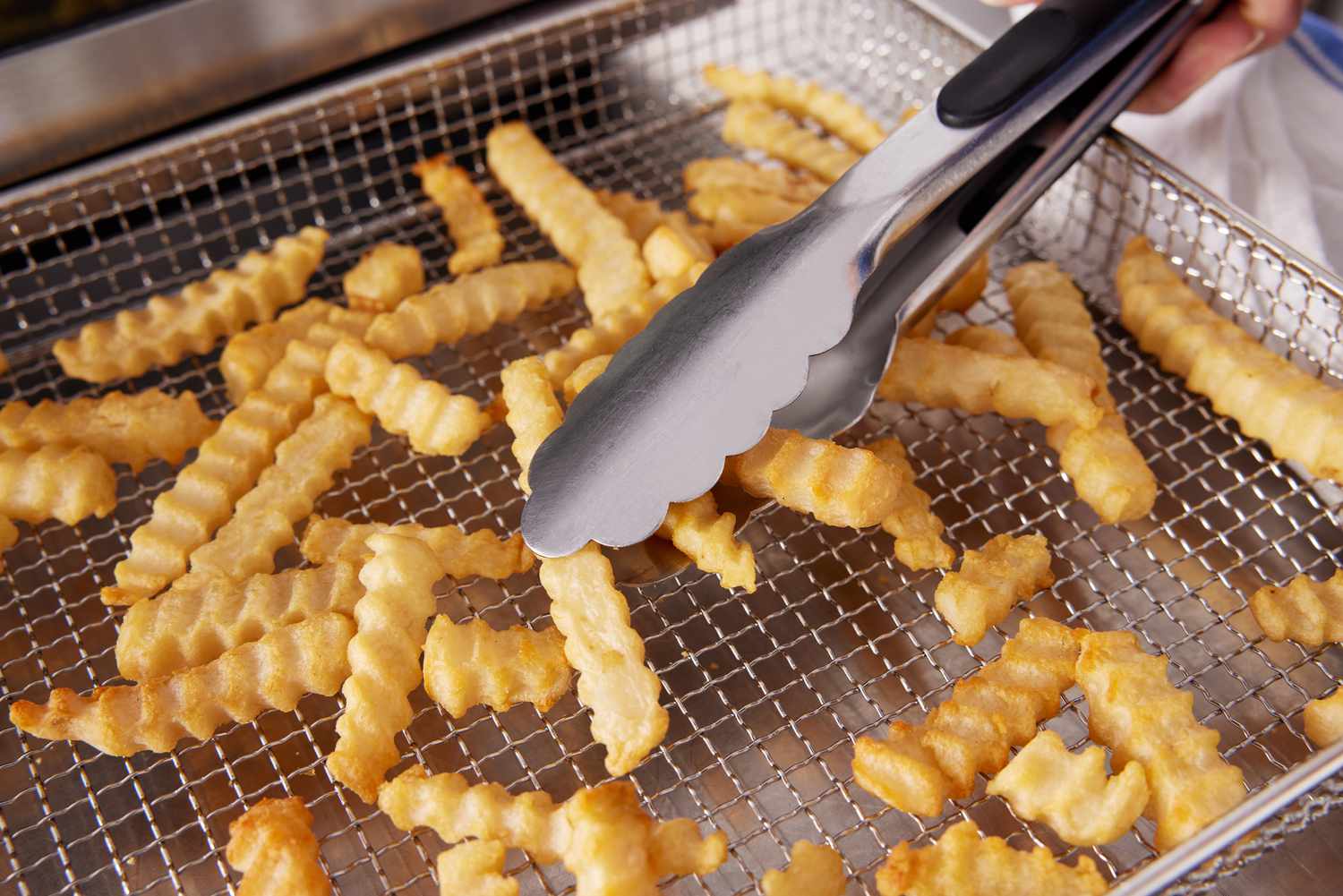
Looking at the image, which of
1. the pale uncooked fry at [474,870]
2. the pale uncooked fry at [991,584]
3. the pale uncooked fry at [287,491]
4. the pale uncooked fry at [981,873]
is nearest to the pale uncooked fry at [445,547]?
the pale uncooked fry at [287,491]

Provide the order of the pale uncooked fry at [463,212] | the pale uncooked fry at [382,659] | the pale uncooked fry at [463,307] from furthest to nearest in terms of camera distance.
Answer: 1. the pale uncooked fry at [463,212]
2. the pale uncooked fry at [463,307]
3. the pale uncooked fry at [382,659]

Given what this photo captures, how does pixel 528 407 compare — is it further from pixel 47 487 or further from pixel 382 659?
pixel 47 487

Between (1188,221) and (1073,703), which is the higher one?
(1188,221)

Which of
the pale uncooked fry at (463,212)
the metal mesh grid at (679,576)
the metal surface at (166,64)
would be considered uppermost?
the metal surface at (166,64)

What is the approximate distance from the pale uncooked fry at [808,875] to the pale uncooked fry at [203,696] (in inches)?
34.2

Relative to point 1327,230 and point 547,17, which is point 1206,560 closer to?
point 1327,230

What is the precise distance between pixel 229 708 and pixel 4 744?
0.57 m

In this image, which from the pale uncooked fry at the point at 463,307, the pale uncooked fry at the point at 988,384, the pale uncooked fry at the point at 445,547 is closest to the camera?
the pale uncooked fry at the point at 445,547

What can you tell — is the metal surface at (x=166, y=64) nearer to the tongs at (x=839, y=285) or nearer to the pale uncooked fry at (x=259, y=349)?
the pale uncooked fry at (x=259, y=349)

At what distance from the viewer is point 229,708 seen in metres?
2.22

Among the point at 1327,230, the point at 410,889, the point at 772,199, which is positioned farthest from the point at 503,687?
the point at 1327,230

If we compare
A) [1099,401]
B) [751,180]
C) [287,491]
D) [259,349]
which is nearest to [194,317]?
[259,349]

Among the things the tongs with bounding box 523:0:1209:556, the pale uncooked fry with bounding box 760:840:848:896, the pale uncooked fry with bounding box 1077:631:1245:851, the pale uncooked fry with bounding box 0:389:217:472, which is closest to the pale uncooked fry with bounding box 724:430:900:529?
the tongs with bounding box 523:0:1209:556

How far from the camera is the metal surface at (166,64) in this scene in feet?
9.88
